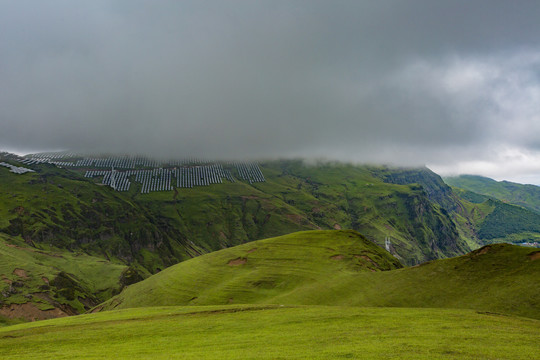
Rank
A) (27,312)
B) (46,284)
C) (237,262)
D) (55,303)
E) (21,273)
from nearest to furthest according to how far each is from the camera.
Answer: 1. (237,262)
2. (27,312)
3. (55,303)
4. (46,284)
5. (21,273)

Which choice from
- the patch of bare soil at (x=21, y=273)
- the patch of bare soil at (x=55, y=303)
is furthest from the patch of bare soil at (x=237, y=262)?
the patch of bare soil at (x=21, y=273)

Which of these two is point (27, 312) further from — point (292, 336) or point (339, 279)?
point (292, 336)

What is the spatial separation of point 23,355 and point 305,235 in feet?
→ 301

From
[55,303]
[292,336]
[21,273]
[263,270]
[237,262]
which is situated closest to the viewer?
[292,336]

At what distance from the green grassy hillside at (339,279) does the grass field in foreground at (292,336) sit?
11565 millimetres

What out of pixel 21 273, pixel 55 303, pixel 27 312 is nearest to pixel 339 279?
pixel 27 312

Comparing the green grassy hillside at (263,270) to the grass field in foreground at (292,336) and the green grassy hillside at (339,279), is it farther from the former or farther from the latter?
the grass field in foreground at (292,336)

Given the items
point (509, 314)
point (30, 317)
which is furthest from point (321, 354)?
point (30, 317)

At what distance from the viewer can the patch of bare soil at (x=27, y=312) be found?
413ft

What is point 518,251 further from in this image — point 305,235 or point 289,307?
point 305,235

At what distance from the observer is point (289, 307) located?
53750 millimetres

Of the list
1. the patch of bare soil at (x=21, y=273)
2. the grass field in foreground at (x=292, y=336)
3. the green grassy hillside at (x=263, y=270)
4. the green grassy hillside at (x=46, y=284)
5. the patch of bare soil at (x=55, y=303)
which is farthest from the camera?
the patch of bare soil at (x=21, y=273)

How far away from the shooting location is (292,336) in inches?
1497

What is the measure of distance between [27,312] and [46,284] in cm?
1971
